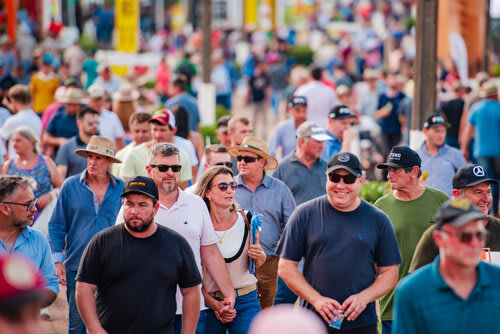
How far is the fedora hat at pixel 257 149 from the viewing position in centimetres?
785

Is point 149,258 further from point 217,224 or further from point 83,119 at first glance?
point 83,119

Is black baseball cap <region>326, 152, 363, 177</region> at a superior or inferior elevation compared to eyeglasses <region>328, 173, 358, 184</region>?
superior

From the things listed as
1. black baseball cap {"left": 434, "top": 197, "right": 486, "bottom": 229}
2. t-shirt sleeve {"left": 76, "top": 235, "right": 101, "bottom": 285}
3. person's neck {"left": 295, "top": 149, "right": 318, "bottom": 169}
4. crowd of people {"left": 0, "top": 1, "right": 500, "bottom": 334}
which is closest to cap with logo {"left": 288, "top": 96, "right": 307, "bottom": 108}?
crowd of people {"left": 0, "top": 1, "right": 500, "bottom": 334}

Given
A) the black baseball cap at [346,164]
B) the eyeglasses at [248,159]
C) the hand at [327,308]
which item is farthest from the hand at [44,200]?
the hand at [327,308]

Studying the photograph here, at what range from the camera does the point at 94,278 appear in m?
5.48

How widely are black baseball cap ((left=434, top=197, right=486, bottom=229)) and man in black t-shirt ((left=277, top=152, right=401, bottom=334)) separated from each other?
1.27 m

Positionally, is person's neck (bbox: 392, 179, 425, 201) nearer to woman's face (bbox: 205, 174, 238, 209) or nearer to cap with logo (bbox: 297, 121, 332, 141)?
woman's face (bbox: 205, 174, 238, 209)

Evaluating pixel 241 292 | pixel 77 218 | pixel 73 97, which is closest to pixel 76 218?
pixel 77 218

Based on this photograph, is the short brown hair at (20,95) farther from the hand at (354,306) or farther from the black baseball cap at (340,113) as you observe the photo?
the hand at (354,306)

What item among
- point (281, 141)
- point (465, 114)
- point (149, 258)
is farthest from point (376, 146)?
point (149, 258)

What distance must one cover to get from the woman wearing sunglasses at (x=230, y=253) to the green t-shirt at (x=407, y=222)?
100 centimetres

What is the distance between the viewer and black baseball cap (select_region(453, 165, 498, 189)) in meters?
6.24

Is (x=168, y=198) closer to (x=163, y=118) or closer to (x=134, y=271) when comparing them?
(x=134, y=271)

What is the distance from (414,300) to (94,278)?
2.22m
